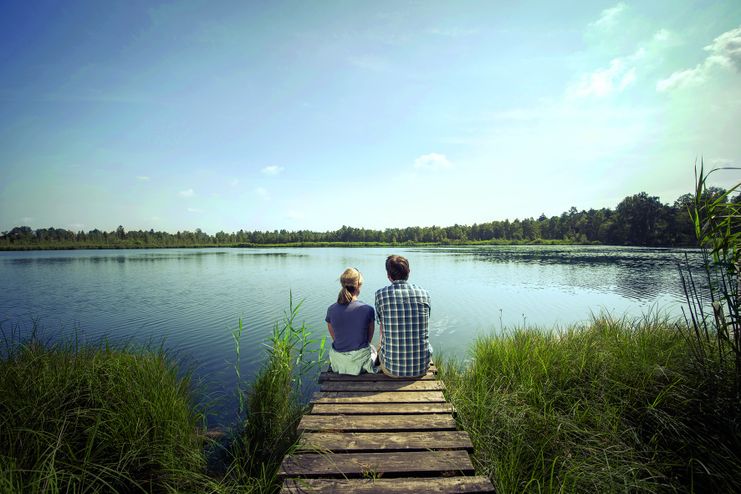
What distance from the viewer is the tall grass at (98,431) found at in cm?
262

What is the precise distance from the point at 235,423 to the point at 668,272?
30.7 meters

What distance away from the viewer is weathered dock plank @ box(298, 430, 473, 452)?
2.86 meters

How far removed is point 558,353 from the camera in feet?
17.1

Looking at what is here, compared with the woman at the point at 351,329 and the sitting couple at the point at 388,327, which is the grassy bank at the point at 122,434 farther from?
the sitting couple at the point at 388,327

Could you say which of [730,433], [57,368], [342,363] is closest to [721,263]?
[730,433]

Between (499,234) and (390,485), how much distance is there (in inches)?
5101

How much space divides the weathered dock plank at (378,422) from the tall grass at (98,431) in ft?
3.67

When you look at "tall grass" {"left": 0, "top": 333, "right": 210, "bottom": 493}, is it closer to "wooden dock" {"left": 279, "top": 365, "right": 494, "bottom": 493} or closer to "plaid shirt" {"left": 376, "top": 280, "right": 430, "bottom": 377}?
"wooden dock" {"left": 279, "top": 365, "right": 494, "bottom": 493}

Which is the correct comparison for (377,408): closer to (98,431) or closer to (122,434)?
(122,434)

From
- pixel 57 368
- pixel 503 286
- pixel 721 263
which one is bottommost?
pixel 503 286

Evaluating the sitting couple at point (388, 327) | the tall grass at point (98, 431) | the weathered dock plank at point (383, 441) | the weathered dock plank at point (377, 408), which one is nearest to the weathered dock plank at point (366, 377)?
the sitting couple at point (388, 327)

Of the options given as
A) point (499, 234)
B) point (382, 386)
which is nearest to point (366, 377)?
point (382, 386)

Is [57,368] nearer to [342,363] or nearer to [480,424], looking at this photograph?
[342,363]

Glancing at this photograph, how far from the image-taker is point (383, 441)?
9.70ft
